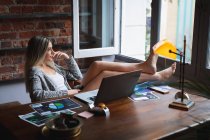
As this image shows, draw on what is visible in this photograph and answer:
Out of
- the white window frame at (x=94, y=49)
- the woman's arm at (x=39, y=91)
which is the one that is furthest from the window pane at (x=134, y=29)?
the woman's arm at (x=39, y=91)

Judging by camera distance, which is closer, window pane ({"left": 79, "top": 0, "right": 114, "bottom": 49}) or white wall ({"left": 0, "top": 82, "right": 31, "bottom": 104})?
white wall ({"left": 0, "top": 82, "right": 31, "bottom": 104})

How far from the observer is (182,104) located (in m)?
2.09

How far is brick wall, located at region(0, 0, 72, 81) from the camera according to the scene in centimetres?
339

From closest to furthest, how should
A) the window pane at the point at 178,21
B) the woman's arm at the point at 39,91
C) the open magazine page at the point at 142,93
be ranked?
the open magazine page at the point at 142,93 → the woman's arm at the point at 39,91 → the window pane at the point at 178,21

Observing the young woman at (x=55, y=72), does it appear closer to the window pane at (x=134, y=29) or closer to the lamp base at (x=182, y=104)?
the lamp base at (x=182, y=104)

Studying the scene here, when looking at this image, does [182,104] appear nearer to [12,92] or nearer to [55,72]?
[55,72]

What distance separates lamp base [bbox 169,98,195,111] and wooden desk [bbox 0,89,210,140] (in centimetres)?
3

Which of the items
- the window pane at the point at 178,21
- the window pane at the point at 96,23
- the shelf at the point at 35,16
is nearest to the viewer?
the window pane at the point at 178,21

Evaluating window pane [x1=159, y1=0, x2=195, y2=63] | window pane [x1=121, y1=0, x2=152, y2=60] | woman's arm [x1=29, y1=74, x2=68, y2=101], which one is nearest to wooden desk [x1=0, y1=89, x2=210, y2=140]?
woman's arm [x1=29, y1=74, x2=68, y2=101]

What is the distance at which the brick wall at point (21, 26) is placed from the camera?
3.39 m

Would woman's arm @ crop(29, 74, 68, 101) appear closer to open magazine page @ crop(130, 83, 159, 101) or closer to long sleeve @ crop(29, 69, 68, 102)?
long sleeve @ crop(29, 69, 68, 102)

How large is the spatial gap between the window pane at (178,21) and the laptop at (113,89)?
1200 millimetres

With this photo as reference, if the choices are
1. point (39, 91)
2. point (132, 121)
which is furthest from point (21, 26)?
point (132, 121)

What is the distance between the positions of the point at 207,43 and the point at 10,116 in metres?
1.88
